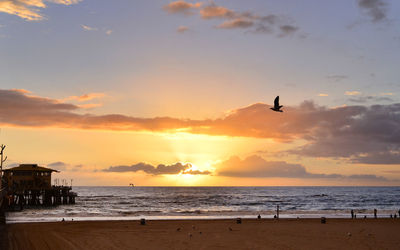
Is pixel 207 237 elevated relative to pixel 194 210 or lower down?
elevated

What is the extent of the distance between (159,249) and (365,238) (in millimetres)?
16175

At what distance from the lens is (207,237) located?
30.7 metres

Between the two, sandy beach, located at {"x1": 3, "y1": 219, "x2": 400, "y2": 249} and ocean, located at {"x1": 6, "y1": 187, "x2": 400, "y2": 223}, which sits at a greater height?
sandy beach, located at {"x1": 3, "y1": 219, "x2": 400, "y2": 249}

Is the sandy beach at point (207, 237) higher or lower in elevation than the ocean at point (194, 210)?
higher

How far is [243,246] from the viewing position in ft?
88.0

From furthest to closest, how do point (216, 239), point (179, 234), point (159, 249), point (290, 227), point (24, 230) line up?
1. point (290, 227)
2. point (24, 230)
3. point (179, 234)
4. point (216, 239)
5. point (159, 249)

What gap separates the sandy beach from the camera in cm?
2680

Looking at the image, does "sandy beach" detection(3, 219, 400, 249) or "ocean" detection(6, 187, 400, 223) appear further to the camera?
"ocean" detection(6, 187, 400, 223)

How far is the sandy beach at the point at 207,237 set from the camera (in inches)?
1055

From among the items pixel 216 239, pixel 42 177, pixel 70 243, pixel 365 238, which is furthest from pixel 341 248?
pixel 42 177

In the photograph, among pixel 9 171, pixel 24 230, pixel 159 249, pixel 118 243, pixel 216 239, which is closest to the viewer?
pixel 159 249

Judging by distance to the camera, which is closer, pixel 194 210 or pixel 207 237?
pixel 207 237

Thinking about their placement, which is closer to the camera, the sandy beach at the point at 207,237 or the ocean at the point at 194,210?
the sandy beach at the point at 207,237

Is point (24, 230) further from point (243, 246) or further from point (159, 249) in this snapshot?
point (243, 246)
